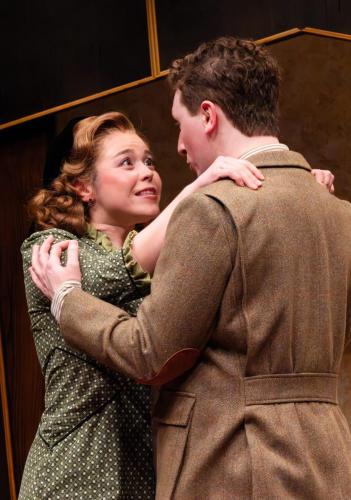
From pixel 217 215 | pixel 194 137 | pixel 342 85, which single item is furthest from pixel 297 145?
pixel 217 215

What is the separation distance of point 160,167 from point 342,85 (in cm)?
75

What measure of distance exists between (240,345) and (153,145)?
179 cm

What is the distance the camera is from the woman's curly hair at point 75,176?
247 cm

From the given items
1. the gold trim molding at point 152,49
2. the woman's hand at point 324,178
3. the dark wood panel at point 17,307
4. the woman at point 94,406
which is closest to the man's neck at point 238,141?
the woman at point 94,406

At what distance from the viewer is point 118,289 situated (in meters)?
2.10

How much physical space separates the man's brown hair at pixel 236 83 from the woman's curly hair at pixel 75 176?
61 cm

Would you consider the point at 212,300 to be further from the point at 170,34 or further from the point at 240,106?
the point at 170,34

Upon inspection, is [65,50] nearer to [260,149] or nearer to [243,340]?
A: [260,149]

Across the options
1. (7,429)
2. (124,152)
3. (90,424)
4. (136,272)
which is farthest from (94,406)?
(7,429)

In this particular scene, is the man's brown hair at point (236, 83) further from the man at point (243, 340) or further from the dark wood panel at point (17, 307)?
the dark wood panel at point (17, 307)

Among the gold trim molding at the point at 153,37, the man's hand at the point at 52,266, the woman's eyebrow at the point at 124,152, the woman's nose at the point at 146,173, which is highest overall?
the gold trim molding at the point at 153,37

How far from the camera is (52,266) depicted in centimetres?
205

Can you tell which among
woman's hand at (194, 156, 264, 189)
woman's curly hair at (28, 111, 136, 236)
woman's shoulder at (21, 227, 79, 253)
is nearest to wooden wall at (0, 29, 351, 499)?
woman's curly hair at (28, 111, 136, 236)

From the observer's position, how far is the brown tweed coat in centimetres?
173
